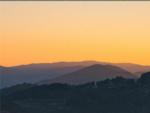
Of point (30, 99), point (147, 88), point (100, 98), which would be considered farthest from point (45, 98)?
point (147, 88)

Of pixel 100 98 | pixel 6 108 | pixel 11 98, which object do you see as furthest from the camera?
pixel 11 98

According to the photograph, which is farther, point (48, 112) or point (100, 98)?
point (100, 98)

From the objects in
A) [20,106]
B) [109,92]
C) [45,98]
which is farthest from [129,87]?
[20,106]

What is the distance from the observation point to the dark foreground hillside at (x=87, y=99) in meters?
75.6

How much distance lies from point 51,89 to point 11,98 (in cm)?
687

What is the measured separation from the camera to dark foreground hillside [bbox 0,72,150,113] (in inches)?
2977

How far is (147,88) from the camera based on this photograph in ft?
271

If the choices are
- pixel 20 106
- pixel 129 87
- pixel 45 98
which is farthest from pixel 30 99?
pixel 129 87

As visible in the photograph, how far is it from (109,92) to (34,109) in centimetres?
1203

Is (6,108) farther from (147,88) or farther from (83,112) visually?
(147,88)

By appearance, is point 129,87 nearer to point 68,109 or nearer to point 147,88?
point 147,88

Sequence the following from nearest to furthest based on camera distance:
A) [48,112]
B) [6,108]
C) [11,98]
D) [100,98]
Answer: [6,108]
[48,112]
[100,98]
[11,98]

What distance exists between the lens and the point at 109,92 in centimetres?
8388

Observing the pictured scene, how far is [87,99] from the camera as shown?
264 feet
